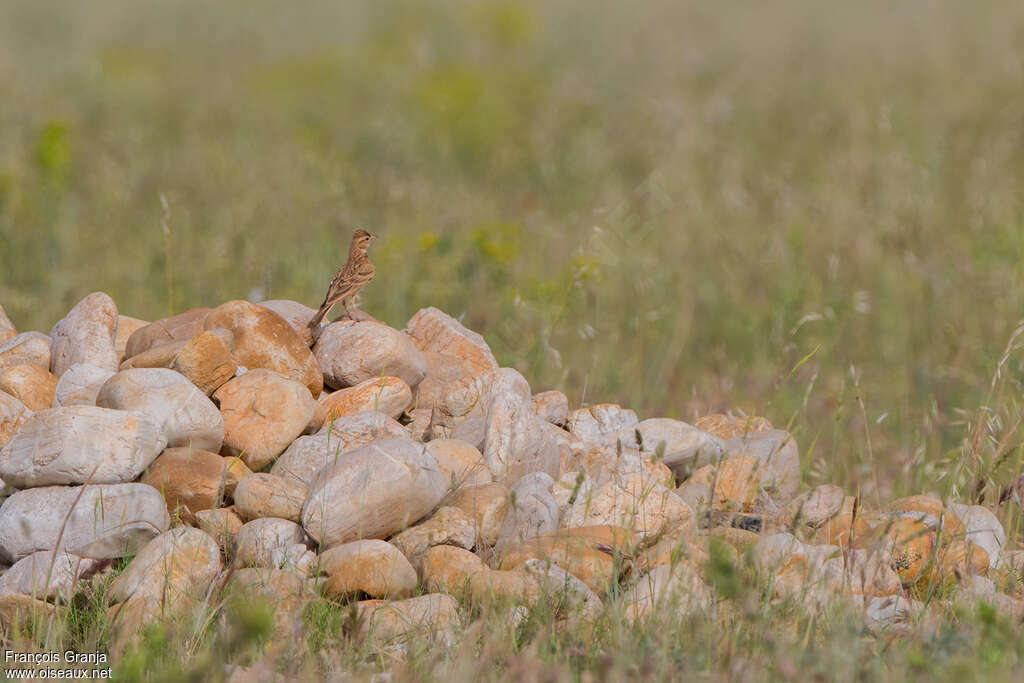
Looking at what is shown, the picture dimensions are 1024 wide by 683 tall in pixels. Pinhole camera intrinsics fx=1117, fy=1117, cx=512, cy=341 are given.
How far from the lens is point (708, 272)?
26.5 ft

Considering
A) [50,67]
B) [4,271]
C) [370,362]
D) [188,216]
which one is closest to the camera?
[370,362]

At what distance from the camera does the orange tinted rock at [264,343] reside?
158 inches

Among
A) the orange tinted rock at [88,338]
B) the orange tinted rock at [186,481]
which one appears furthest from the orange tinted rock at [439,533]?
the orange tinted rock at [88,338]

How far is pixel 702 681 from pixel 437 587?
94cm

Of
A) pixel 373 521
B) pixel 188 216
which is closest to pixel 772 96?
pixel 188 216

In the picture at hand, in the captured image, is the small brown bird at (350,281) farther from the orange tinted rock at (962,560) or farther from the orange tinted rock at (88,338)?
the orange tinted rock at (962,560)

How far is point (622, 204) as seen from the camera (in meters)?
6.37

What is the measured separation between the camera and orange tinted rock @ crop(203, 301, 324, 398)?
4.00 m

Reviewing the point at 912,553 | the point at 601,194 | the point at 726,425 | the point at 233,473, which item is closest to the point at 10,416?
the point at 233,473

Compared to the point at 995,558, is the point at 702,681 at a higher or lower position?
higher

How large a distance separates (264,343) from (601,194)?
5.96 meters

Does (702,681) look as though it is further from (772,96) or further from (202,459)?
(772,96)

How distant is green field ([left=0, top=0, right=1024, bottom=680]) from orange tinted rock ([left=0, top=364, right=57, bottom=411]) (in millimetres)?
1552

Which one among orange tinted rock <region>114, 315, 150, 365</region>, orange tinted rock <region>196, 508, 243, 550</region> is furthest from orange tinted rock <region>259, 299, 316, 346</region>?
orange tinted rock <region>196, 508, 243, 550</region>
